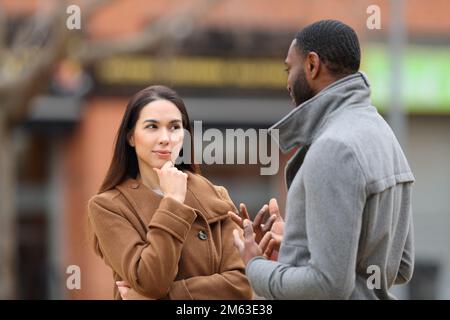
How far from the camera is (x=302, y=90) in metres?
2.97

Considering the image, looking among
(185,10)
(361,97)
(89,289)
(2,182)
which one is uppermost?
(185,10)

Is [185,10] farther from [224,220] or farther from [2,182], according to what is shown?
[224,220]

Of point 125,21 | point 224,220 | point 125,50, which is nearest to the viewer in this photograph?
point 224,220

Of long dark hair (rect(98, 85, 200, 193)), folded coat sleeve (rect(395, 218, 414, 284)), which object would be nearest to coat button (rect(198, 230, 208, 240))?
long dark hair (rect(98, 85, 200, 193))

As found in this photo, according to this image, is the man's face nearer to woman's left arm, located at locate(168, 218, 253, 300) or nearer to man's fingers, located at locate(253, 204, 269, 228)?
man's fingers, located at locate(253, 204, 269, 228)

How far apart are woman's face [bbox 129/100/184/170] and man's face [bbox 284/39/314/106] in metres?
0.41

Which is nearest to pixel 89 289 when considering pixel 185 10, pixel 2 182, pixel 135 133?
pixel 2 182

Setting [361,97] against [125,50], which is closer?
[361,97]

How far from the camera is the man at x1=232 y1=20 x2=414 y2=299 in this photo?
2.73 metres

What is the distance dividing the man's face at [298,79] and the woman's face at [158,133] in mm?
405

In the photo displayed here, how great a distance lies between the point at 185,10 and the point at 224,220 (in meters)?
11.4

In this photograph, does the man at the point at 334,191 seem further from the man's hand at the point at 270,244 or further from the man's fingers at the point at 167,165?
the man's fingers at the point at 167,165

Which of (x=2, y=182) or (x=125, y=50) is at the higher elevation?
(x=125, y=50)

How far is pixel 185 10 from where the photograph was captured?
1447 cm
